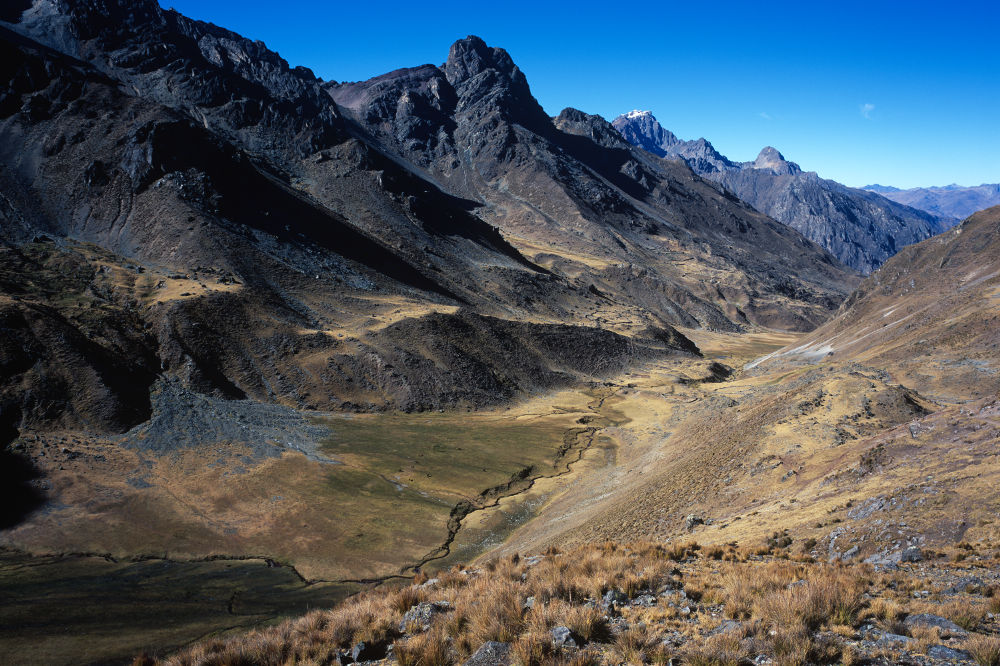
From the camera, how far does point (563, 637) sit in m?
8.78

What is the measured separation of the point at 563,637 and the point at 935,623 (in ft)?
18.9

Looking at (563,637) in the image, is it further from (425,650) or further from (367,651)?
(367,651)

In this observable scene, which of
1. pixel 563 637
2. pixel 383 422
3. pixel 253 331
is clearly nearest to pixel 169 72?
pixel 253 331

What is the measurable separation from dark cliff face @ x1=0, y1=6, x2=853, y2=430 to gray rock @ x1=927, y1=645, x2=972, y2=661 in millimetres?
48532

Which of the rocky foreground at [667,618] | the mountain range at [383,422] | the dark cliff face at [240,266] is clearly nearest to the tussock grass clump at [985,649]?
the rocky foreground at [667,618]

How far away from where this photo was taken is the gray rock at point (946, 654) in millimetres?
7410

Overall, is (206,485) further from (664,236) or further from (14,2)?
(664,236)

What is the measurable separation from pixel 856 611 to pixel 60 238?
266 feet

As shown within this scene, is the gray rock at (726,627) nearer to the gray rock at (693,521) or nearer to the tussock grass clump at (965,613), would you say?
the tussock grass clump at (965,613)

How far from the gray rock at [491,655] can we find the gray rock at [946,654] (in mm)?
5997

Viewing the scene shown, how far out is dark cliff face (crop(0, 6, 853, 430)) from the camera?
2039 inches

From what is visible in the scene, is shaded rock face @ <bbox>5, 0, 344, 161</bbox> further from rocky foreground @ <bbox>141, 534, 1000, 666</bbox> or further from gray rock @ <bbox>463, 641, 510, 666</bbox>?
gray rock @ <bbox>463, 641, 510, 666</bbox>

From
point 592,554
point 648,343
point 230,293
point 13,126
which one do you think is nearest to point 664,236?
point 648,343

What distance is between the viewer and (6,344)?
135 feet
